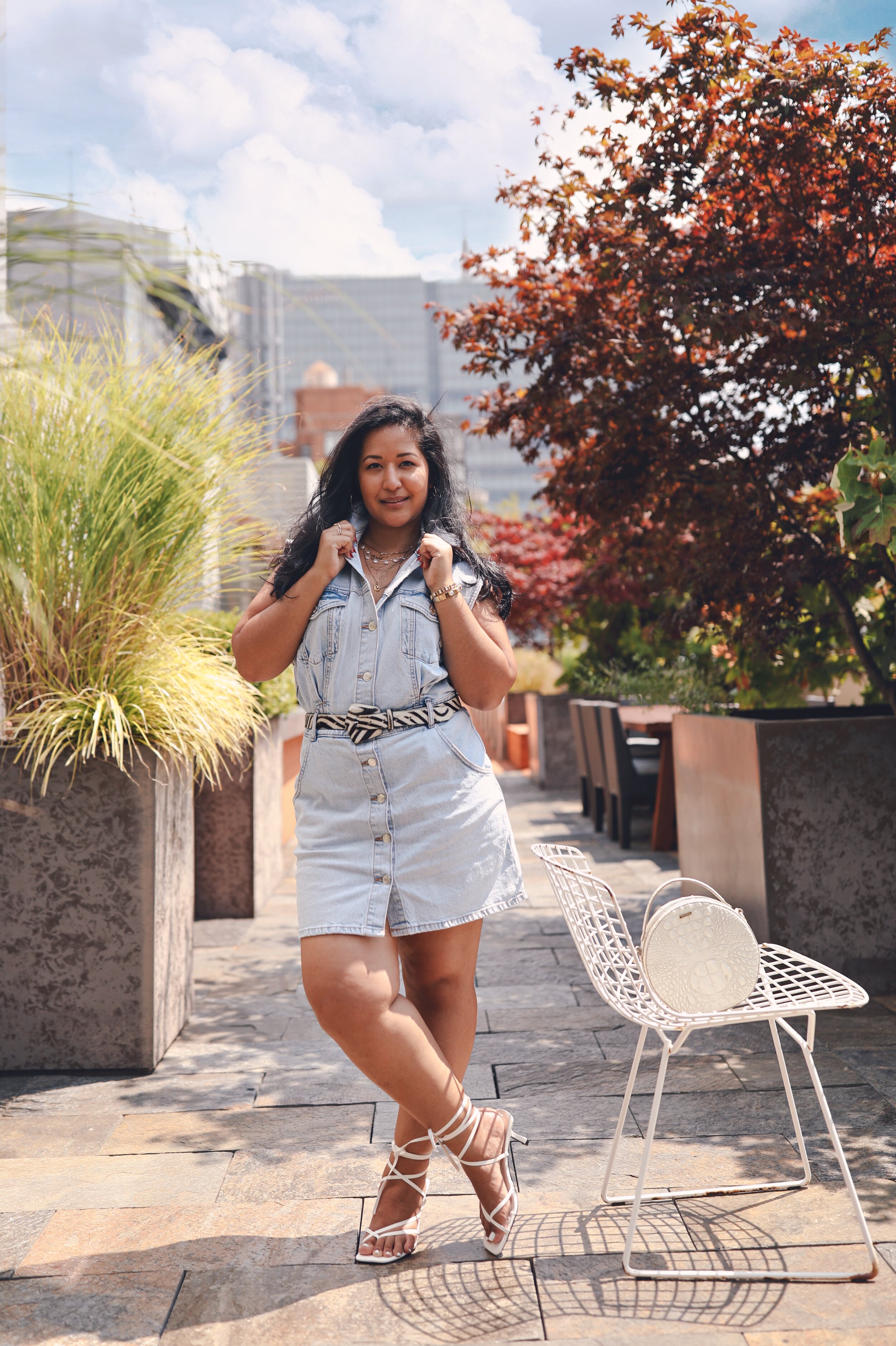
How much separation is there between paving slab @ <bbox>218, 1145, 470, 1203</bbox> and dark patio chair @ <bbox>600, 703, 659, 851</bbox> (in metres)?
4.76

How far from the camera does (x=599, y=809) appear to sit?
8.46 metres

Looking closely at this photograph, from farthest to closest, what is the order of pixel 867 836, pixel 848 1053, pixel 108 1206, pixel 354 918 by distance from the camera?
pixel 867 836 → pixel 848 1053 → pixel 108 1206 → pixel 354 918

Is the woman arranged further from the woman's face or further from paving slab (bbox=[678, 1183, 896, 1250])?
paving slab (bbox=[678, 1183, 896, 1250])

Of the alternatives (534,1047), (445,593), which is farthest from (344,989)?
(534,1047)

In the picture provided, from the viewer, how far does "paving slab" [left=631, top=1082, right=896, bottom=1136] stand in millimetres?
2742

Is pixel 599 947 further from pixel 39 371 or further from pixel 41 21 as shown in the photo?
pixel 41 21

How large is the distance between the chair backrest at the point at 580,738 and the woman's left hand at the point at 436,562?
6456 mm

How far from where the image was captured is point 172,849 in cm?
347

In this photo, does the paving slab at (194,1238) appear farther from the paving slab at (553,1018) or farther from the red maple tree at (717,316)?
the red maple tree at (717,316)

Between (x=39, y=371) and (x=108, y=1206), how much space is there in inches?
73.8

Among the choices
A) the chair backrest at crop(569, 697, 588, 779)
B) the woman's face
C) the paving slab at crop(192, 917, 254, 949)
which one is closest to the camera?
the woman's face

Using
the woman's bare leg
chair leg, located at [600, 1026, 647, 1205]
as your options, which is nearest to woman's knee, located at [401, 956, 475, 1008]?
the woman's bare leg

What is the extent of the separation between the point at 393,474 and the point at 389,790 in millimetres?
622

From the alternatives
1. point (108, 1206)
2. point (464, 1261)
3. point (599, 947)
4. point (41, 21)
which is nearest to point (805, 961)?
point (599, 947)
